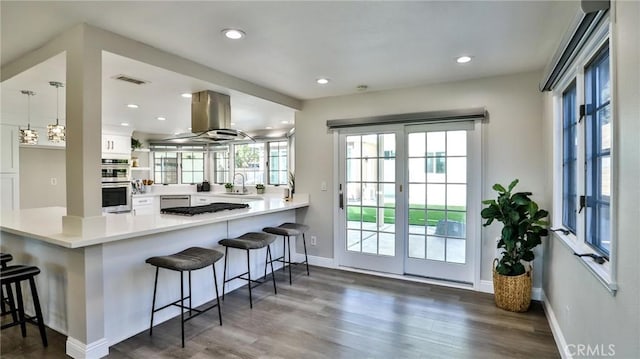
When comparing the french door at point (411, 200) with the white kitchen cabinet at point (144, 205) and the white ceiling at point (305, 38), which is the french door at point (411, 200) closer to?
the white ceiling at point (305, 38)

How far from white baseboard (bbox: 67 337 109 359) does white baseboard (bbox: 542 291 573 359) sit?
3.20m

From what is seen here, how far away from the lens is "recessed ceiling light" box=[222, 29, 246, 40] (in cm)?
236

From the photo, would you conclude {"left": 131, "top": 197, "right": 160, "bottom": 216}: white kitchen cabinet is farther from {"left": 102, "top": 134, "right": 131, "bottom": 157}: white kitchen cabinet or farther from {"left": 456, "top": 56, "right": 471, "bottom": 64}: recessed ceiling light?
{"left": 456, "top": 56, "right": 471, "bottom": 64}: recessed ceiling light

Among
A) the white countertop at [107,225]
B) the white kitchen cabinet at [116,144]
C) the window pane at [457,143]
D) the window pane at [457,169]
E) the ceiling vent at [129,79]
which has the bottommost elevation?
the white countertop at [107,225]

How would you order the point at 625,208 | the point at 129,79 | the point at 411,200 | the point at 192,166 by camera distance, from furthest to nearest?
the point at 192,166 → the point at 411,200 → the point at 129,79 → the point at 625,208

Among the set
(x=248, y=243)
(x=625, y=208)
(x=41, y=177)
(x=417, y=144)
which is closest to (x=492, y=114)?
(x=417, y=144)

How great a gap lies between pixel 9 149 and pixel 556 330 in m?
7.06

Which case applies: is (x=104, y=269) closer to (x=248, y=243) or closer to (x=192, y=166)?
(x=248, y=243)

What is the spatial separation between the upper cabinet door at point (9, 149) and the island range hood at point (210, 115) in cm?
317

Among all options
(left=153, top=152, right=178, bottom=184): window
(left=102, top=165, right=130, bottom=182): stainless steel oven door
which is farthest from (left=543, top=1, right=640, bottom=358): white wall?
(left=153, top=152, right=178, bottom=184): window

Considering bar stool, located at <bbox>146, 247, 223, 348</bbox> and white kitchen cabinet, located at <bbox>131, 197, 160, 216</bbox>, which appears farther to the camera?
white kitchen cabinet, located at <bbox>131, 197, 160, 216</bbox>

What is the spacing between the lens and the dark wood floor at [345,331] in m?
2.36

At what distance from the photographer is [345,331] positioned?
267cm

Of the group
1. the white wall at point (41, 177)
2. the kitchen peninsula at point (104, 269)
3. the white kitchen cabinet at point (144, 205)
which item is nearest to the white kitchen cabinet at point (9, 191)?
the white wall at point (41, 177)
